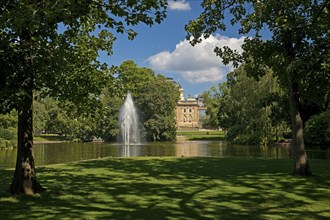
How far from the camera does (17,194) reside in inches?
333

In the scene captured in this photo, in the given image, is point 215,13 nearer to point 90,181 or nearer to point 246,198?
point 246,198

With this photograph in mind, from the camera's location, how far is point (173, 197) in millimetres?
8266

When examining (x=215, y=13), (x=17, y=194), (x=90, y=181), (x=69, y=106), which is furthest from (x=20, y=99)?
(x=215, y=13)

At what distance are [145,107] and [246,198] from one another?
5431 cm

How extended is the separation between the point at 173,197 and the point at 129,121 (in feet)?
182

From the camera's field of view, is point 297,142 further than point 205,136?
No

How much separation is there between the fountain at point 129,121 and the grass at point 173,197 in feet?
159

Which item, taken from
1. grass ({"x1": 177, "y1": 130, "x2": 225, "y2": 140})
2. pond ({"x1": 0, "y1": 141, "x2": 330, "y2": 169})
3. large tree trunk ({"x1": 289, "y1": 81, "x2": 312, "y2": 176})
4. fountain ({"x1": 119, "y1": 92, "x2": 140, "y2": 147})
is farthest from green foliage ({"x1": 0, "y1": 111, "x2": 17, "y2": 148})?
grass ({"x1": 177, "y1": 130, "x2": 225, "y2": 140})

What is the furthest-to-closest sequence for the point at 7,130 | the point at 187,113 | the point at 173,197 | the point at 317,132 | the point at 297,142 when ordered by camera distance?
the point at 187,113 → the point at 7,130 → the point at 317,132 → the point at 297,142 → the point at 173,197

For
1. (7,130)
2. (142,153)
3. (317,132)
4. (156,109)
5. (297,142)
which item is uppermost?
(156,109)

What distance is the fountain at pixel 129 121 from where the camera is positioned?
201 ft

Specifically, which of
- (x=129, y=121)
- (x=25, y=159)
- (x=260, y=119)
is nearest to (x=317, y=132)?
(x=260, y=119)

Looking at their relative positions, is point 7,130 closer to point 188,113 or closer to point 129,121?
point 129,121

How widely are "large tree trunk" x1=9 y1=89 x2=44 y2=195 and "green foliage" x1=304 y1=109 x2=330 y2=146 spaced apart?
3159cm
